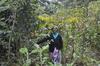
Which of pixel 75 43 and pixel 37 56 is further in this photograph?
pixel 75 43

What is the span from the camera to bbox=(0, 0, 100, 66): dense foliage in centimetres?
818

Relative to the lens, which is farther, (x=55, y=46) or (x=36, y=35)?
(x=36, y=35)

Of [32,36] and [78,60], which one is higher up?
[32,36]

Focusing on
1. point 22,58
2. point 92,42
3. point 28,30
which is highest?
point 28,30

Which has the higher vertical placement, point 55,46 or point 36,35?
point 36,35

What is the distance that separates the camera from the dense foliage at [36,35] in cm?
818

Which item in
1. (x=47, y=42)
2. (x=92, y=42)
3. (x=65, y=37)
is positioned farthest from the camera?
(x=92, y=42)

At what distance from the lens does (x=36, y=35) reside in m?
8.88

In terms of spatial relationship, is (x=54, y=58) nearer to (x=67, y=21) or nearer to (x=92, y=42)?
(x=67, y=21)

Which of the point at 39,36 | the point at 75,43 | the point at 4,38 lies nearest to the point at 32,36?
the point at 39,36

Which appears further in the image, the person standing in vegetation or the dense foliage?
the person standing in vegetation

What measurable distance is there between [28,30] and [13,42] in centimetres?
50

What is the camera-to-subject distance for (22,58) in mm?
8211

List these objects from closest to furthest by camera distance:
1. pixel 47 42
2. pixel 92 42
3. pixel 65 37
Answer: pixel 47 42
pixel 65 37
pixel 92 42
